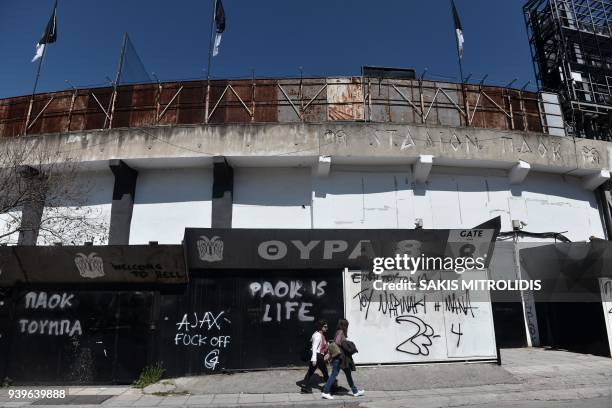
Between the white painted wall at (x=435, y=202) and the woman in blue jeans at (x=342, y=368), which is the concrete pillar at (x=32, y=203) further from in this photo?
the white painted wall at (x=435, y=202)

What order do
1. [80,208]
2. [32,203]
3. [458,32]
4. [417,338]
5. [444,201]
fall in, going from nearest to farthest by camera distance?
[417,338] → [32,203] → [80,208] → [444,201] → [458,32]

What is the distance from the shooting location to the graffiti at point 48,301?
10156 mm

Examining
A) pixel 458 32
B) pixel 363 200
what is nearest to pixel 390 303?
pixel 363 200

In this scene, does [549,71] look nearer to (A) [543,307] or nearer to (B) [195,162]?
(A) [543,307]

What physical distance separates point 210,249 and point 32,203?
631 cm

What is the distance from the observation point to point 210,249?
1069 cm

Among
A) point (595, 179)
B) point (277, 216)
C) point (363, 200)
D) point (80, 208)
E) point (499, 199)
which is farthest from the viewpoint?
point (595, 179)

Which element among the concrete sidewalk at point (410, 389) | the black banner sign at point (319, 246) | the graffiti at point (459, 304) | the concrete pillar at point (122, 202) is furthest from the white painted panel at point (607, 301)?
the concrete pillar at point (122, 202)

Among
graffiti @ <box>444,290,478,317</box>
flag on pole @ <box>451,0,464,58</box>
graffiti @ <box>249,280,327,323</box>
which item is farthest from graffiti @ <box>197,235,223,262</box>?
flag on pole @ <box>451,0,464,58</box>

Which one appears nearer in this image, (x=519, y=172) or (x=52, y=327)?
(x=52, y=327)

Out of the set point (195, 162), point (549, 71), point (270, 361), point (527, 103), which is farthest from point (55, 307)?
point (549, 71)

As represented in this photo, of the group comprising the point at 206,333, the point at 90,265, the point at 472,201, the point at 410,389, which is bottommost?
the point at 410,389

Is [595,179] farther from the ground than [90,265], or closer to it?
farther from the ground

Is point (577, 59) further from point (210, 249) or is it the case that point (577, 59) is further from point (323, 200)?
point (210, 249)
